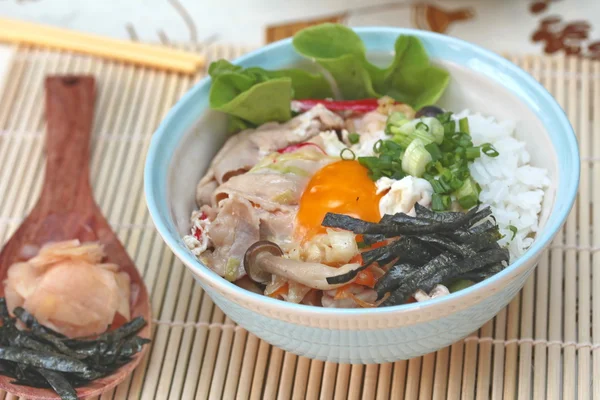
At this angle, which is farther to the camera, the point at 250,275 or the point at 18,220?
the point at 18,220

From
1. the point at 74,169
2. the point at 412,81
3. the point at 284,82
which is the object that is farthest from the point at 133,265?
the point at 412,81

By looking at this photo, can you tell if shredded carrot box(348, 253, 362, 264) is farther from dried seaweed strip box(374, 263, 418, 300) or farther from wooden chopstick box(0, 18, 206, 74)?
wooden chopstick box(0, 18, 206, 74)

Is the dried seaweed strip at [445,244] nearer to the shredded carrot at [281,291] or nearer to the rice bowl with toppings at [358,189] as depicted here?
the rice bowl with toppings at [358,189]

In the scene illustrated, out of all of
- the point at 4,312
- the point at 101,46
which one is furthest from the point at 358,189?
the point at 101,46

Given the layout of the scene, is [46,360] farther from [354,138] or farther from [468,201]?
[468,201]

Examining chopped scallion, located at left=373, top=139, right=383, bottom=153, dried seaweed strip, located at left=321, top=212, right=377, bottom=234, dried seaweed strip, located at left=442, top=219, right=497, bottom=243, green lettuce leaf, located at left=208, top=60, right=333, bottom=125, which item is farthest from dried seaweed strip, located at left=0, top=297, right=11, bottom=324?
dried seaweed strip, located at left=442, top=219, right=497, bottom=243

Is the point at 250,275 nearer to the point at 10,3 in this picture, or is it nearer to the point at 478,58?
the point at 478,58

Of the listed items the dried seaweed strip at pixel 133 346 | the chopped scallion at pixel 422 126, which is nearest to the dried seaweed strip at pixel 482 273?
the chopped scallion at pixel 422 126
